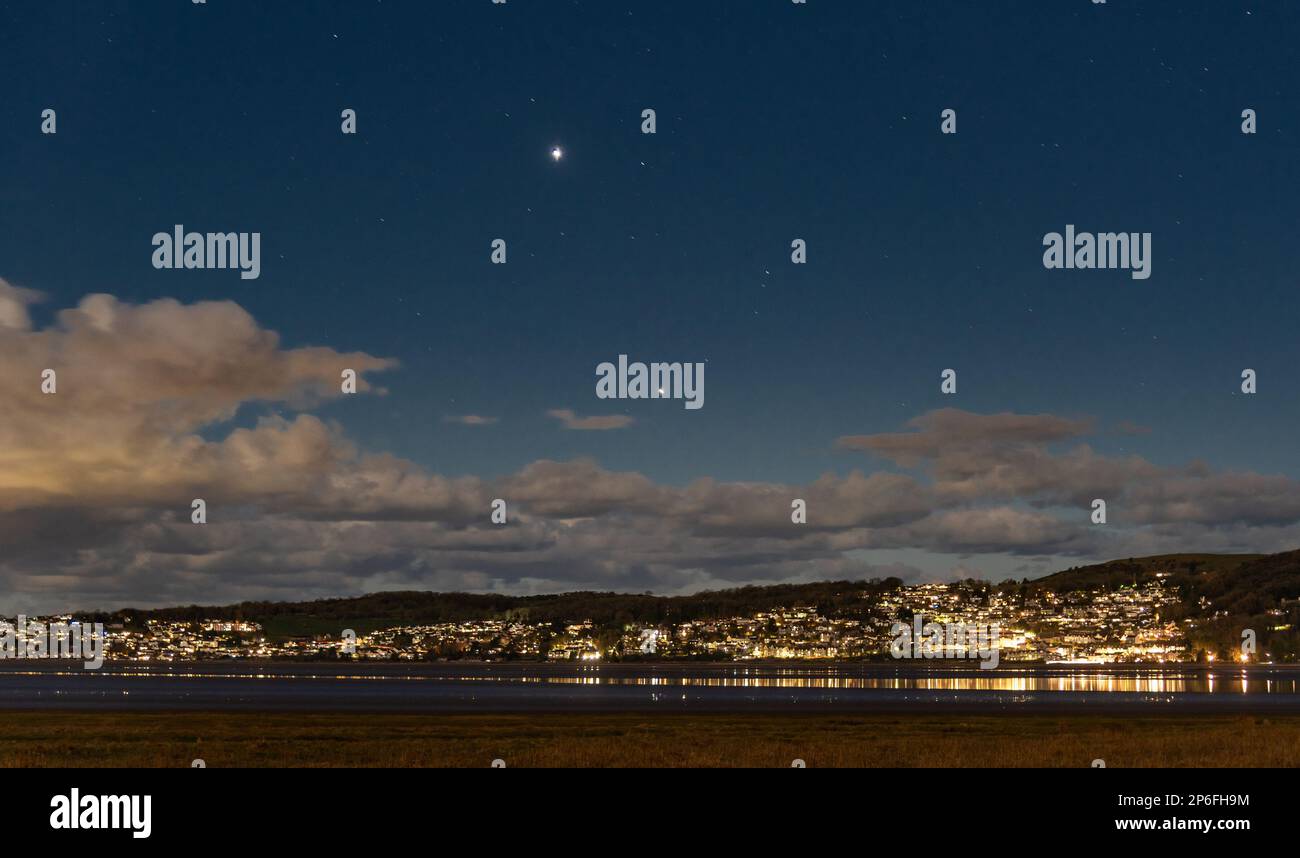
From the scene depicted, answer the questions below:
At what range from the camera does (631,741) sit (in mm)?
52781

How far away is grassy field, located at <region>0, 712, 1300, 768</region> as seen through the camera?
42750 mm

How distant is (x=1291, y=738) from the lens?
48.6m

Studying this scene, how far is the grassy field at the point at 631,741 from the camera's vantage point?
42.8m
